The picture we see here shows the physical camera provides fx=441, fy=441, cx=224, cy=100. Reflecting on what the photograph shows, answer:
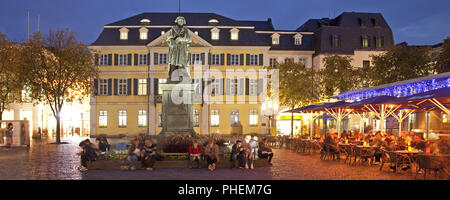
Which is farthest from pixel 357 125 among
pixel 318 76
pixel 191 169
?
pixel 191 169

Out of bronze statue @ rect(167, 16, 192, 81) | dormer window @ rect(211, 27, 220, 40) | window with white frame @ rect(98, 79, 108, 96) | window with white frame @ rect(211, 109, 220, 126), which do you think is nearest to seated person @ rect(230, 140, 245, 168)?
bronze statue @ rect(167, 16, 192, 81)

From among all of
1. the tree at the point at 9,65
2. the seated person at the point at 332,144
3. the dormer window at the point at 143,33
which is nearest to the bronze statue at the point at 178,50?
the seated person at the point at 332,144

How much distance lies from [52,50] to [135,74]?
14.3 metres

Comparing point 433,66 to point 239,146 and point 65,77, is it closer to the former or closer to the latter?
point 239,146

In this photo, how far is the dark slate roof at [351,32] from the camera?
4751 centimetres

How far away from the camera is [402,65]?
106 feet

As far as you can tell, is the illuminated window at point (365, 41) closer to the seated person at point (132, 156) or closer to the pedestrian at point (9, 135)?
the pedestrian at point (9, 135)

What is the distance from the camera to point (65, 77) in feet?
103

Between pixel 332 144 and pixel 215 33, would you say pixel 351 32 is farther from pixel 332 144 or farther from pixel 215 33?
pixel 332 144

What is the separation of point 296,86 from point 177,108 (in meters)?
18.8

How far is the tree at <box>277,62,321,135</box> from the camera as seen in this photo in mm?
35469

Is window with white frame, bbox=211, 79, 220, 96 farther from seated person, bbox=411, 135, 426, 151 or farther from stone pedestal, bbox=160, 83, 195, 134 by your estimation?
seated person, bbox=411, 135, 426, 151

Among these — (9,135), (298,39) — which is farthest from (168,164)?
(298,39)

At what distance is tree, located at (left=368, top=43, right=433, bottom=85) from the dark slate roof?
1315cm
